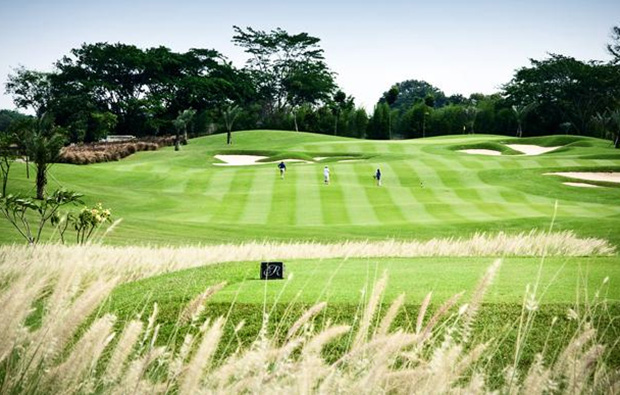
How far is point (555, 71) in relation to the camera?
8144 cm

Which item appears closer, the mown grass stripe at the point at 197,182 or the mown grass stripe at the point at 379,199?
the mown grass stripe at the point at 379,199

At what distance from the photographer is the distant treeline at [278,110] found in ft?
254

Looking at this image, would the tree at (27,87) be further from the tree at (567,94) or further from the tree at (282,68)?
the tree at (567,94)

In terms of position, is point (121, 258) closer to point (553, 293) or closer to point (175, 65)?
point (553, 293)

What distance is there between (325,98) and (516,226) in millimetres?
75204

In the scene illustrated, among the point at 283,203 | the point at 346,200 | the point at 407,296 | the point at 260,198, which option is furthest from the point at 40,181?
the point at 407,296

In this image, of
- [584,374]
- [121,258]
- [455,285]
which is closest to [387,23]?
[121,258]

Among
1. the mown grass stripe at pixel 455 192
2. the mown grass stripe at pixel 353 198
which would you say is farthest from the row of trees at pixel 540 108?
the mown grass stripe at pixel 353 198

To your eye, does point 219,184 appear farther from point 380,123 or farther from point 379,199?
point 380,123

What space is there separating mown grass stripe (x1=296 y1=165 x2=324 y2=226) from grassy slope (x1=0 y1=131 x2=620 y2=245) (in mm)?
45

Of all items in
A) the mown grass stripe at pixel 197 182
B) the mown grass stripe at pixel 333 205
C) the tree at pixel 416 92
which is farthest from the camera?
the tree at pixel 416 92

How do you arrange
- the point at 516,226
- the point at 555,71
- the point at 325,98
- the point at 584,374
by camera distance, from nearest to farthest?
the point at 584,374 < the point at 516,226 < the point at 555,71 < the point at 325,98

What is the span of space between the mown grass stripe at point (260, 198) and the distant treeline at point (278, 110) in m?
40.4

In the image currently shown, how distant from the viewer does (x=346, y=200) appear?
2767cm
